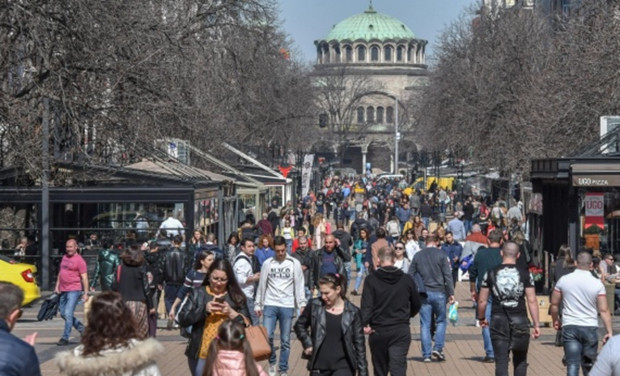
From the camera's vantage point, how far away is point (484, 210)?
153 feet

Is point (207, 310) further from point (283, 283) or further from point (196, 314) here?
point (283, 283)

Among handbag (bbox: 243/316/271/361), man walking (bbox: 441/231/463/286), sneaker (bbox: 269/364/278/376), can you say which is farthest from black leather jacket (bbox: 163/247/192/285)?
handbag (bbox: 243/316/271/361)

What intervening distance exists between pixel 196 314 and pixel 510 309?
130 inches

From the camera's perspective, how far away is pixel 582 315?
12.5 m

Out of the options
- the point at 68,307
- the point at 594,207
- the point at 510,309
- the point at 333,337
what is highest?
the point at 594,207

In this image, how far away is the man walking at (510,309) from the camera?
12.6m

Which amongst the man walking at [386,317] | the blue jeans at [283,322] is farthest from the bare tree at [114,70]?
the man walking at [386,317]

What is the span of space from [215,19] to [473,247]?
17.9 metres

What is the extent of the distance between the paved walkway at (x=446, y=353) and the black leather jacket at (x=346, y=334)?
4643mm

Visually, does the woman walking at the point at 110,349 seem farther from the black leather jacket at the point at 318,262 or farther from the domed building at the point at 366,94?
the domed building at the point at 366,94

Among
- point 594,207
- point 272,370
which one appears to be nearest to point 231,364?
point 272,370

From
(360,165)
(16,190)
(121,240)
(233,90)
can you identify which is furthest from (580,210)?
(360,165)

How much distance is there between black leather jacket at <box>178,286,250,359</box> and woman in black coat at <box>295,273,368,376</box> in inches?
24.5

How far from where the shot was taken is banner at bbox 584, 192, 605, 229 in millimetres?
23031
